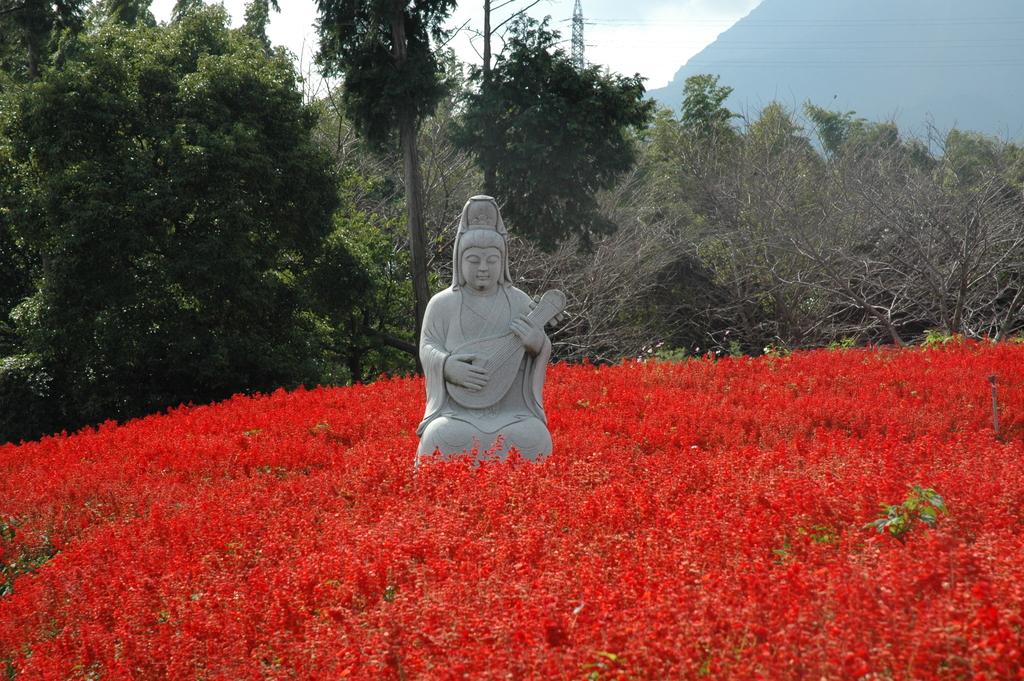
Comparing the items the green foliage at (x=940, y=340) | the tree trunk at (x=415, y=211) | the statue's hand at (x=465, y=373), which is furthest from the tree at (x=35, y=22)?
the green foliage at (x=940, y=340)

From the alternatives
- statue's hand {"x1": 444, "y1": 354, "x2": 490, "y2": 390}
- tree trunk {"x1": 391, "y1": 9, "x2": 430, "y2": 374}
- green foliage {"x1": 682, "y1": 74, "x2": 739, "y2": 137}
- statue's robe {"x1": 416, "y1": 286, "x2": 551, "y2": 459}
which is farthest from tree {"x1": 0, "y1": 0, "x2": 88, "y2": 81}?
green foliage {"x1": 682, "y1": 74, "x2": 739, "y2": 137}

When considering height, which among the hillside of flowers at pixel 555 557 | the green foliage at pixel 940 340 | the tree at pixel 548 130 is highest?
the tree at pixel 548 130

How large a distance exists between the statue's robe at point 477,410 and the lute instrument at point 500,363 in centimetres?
6

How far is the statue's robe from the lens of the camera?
7.27 metres

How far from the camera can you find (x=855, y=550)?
4309 mm

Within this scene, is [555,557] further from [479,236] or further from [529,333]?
[479,236]

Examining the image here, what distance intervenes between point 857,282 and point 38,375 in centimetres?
1704

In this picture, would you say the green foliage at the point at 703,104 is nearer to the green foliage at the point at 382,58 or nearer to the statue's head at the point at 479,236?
the green foliage at the point at 382,58

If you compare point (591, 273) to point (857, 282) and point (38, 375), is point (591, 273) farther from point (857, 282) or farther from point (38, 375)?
point (38, 375)

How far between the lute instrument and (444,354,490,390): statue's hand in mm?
51

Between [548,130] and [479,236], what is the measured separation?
12553mm

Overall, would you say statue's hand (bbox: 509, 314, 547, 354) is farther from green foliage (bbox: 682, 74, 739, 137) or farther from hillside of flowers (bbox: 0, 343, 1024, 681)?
green foliage (bbox: 682, 74, 739, 137)

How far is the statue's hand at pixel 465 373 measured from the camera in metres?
7.32

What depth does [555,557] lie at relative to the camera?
14.6ft
